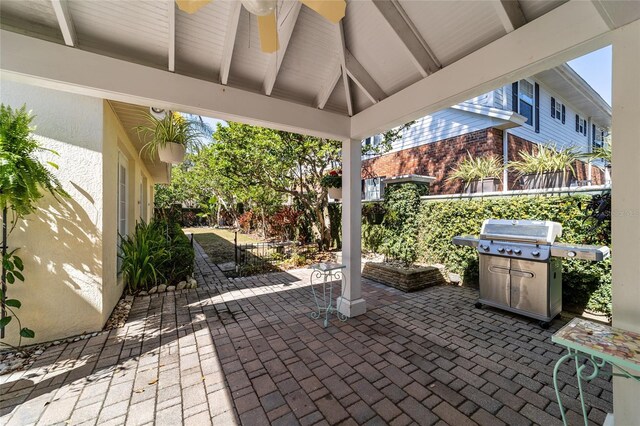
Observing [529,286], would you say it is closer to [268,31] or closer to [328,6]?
[328,6]

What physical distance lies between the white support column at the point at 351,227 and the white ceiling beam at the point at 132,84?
2.99 feet

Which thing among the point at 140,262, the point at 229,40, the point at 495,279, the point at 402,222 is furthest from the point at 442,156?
the point at 140,262

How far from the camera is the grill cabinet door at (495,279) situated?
4227mm

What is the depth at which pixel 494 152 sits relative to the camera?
786 centimetres

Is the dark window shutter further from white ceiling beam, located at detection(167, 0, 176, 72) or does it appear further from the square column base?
white ceiling beam, located at detection(167, 0, 176, 72)

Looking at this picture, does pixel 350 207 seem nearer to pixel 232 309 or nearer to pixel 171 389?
pixel 232 309

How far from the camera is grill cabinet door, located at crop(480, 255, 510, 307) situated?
13.9ft

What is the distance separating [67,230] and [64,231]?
0.03 m

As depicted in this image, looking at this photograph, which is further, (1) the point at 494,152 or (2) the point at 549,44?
(1) the point at 494,152

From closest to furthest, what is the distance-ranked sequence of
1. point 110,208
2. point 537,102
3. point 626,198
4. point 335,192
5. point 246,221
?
point 626,198 → point 110,208 → point 335,192 → point 537,102 → point 246,221

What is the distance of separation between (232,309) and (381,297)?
9.09 feet

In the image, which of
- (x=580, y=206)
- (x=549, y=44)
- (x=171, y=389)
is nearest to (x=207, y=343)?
(x=171, y=389)

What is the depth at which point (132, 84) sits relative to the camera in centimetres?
253

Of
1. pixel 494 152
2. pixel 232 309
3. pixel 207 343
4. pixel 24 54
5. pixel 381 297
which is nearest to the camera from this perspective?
pixel 24 54
